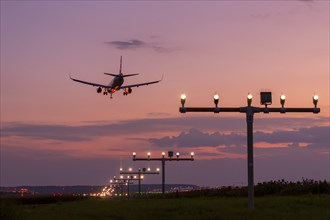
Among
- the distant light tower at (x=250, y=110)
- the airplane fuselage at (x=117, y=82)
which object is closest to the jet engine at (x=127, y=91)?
the airplane fuselage at (x=117, y=82)

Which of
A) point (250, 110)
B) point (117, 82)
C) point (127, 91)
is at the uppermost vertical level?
point (117, 82)

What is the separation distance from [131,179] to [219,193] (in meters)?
62.6

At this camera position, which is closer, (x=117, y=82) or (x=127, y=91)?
(x=127, y=91)

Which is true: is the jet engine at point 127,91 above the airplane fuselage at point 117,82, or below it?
below

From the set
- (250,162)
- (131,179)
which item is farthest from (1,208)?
(131,179)

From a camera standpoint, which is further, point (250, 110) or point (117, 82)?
point (117, 82)

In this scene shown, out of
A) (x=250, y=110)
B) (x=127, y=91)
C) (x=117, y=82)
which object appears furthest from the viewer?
(x=117, y=82)

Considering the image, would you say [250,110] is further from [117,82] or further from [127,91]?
[117,82]

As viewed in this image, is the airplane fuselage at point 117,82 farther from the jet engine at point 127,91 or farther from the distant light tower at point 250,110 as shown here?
the distant light tower at point 250,110

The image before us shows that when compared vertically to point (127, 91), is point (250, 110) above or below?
below

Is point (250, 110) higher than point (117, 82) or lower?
lower

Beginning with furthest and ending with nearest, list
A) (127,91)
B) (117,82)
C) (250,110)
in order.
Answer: (117,82), (127,91), (250,110)

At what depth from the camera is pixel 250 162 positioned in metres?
32.2

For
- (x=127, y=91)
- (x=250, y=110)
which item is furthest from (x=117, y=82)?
(x=250, y=110)
